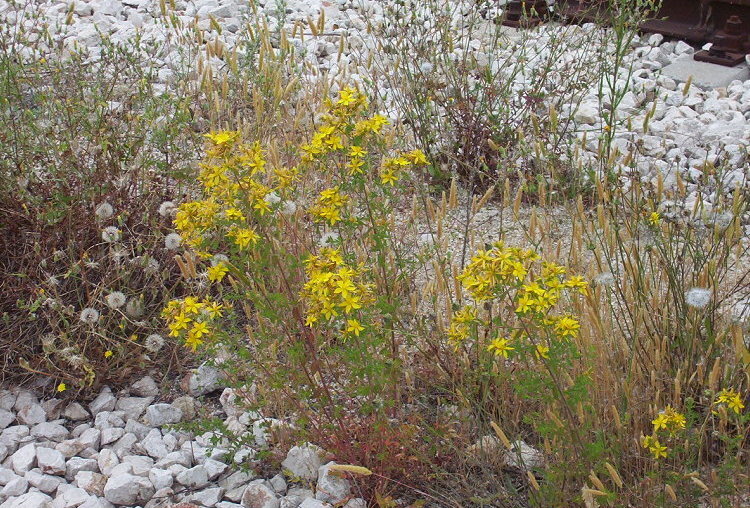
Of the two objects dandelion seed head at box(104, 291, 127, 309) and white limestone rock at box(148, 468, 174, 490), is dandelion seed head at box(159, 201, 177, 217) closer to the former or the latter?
dandelion seed head at box(104, 291, 127, 309)

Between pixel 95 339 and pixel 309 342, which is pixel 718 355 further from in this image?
pixel 95 339

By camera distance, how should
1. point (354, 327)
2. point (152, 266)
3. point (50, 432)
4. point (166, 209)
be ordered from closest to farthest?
point (354, 327), point (50, 432), point (152, 266), point (166, 209)

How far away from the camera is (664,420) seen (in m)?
2.51

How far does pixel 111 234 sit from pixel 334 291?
152cm

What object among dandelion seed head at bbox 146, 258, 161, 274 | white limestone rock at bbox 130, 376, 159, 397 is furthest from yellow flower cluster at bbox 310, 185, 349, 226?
white limestone rock at bbox 130, 376, 159, 397

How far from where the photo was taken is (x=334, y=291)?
2.51m

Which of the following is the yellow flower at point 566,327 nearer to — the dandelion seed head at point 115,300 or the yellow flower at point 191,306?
the yellow flower at point 191,306

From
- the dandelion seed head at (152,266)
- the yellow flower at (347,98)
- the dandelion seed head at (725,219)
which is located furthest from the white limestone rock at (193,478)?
the dandelion seed head at (725,219)

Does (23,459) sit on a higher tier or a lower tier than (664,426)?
lower

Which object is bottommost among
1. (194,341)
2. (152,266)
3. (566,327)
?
(152,266)

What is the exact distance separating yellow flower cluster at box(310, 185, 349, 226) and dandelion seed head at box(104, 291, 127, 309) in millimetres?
1174

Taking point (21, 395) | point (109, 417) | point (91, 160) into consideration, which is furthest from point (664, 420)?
point (91, 160)

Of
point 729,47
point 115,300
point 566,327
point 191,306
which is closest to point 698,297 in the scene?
point 566,327

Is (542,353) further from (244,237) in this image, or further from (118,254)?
(118,254)
